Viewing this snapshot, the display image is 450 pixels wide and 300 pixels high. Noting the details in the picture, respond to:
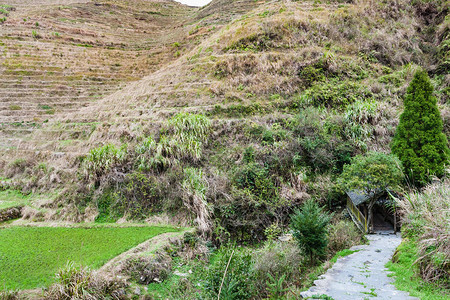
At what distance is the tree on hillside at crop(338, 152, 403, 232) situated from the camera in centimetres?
862

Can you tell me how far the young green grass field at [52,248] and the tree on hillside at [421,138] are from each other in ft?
29.3

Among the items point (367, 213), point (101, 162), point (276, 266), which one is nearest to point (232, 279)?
point (276, 266)

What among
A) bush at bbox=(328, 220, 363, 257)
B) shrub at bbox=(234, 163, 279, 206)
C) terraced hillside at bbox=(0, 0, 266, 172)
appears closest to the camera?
bush at bbox=(328, 220, 363, 257)

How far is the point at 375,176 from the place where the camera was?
8.62m

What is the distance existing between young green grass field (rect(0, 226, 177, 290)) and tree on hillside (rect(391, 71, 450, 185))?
892 centimetres

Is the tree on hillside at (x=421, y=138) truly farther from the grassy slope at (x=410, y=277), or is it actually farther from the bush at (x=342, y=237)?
the grassy slope at (x=410, y=277)

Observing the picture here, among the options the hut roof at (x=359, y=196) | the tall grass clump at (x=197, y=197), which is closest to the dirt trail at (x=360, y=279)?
the hut roof at (x=359, y=196)

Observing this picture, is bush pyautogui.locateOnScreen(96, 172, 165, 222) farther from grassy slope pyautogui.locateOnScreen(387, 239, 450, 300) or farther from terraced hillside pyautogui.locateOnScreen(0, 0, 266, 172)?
grassy slope pyautogui.locateOnScreen(387, 239, 450, 300)

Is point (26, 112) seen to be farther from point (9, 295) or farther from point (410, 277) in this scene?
point (410, 277)

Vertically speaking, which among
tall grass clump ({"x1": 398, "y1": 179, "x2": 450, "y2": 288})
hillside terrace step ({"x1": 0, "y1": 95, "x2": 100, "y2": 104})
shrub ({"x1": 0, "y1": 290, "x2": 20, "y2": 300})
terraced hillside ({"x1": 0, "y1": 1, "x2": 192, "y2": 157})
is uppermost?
terraced hillside ({"x1": 0, "y1": 1, "x2": 192, "y2": 157})

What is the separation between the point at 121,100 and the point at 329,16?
16573mm

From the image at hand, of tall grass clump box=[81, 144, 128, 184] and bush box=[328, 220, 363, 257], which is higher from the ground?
tall grass clump box=[81, 144, 128, 184]

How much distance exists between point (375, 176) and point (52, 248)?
411 inches

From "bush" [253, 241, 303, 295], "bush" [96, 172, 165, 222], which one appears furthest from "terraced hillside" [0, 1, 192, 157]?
"bush" [253, 241, 303, 295]
